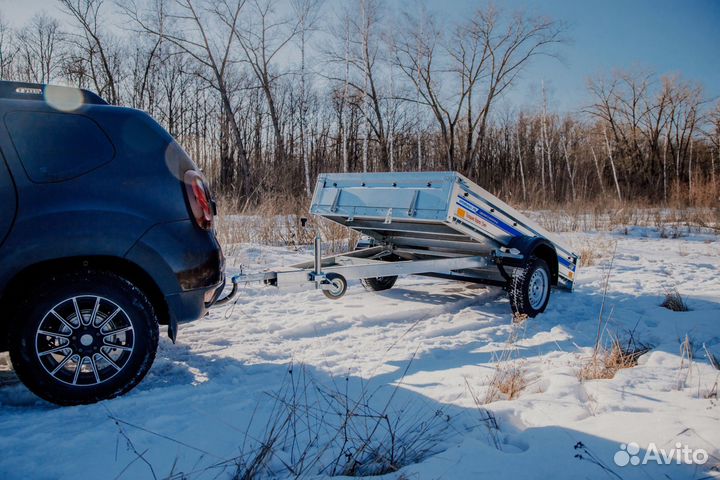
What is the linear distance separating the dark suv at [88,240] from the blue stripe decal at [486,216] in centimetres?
285

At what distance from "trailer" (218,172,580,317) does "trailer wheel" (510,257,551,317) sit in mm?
11

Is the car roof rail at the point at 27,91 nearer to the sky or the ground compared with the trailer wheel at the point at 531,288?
nearer to the sky

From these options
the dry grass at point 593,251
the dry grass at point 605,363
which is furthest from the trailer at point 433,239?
the dry grass at point 593,251

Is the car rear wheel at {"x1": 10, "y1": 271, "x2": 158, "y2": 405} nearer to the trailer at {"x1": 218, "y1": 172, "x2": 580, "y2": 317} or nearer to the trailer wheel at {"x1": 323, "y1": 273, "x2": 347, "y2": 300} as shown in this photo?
the trailer at {"x1": 218, "y1": 172, "x2": 580, "y2": 317}

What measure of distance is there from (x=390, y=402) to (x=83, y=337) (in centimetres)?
206

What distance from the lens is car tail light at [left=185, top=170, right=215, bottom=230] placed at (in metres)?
3.49

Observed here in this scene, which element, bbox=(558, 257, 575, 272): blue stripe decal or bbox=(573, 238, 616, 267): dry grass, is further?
bbox=(573, 238, 616, 267): dry grass

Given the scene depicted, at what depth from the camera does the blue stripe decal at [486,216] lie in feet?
17.2

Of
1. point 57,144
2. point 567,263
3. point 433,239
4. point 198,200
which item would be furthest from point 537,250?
point 57,144

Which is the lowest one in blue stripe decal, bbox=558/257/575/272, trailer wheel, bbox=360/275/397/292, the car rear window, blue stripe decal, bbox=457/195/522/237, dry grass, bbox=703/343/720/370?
dry grass, bbox=703/343/720/370

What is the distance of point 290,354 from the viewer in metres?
4.38

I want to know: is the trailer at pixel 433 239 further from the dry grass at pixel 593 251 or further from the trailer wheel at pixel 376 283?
the dry grass at pixel 593 251

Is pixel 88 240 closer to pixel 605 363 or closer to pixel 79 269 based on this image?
pixel 79 269

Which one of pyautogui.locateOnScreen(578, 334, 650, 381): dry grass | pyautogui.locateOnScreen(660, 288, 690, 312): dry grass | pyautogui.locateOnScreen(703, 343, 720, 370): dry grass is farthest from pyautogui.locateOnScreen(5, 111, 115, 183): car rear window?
pyautogui.locateOnScreen(660, 288, 690, 312): dry grass
